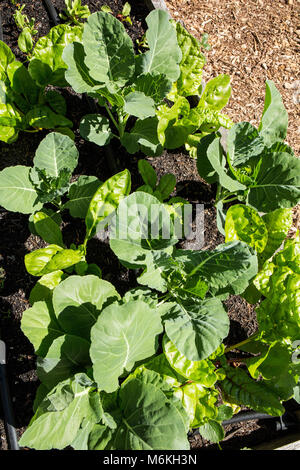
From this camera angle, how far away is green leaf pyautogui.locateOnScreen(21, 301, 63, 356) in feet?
5.36

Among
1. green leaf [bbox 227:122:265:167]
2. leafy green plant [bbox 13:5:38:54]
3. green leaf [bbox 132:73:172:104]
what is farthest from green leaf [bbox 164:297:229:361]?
leafy green plant [bbox 13:5:38:54]

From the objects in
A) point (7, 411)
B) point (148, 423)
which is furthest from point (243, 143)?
point (7, 411)

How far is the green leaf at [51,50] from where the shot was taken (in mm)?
2043

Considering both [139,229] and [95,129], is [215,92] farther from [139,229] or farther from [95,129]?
[139,229]

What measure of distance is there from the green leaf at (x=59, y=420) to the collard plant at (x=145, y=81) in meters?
1.15

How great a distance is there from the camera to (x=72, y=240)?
6.95ft

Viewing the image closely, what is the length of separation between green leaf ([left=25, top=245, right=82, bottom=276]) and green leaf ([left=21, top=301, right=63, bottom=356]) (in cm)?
15

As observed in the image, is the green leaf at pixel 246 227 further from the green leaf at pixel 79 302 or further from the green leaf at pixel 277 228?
the green leaf at pixel 79 302

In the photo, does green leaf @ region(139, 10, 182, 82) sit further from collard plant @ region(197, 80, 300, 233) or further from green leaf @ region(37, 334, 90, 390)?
green leaf @ region(37, 334, 90, 390)

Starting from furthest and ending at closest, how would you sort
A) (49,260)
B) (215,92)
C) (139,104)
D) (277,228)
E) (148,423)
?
1. (215,92)
2. (277,228)
3. (139,104)
4. (49,260)
5. (148,423)

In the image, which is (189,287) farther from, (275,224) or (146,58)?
(146,58)

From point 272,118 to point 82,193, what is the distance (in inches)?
38.9

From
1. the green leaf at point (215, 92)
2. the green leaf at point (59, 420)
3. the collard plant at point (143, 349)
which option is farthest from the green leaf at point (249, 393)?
the green leaf at point (215, 92)
